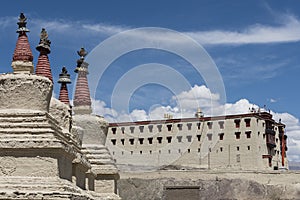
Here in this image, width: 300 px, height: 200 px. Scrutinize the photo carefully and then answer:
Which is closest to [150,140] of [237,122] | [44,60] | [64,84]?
[237,122]

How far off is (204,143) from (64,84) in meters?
65.0

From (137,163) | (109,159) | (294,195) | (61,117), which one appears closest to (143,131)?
(137,163)

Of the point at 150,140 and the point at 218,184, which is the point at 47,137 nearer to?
the point at 218,184

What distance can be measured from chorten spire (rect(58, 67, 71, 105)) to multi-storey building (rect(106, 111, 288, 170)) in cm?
6084

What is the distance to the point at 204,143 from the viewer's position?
276 feet

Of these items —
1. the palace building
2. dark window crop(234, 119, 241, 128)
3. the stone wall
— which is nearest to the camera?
the palace building

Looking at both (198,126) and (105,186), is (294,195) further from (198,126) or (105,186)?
(105,186)

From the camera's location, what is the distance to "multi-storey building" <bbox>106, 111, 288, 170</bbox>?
79688 mm

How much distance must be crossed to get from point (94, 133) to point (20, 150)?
367 inches

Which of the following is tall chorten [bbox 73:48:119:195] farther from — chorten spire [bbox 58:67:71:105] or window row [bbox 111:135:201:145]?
window row [bbox 111:135:201:145]

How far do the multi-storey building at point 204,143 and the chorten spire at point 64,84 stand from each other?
6084cm

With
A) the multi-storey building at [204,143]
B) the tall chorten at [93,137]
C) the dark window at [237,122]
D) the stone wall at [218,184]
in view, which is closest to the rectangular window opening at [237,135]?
the multi-storey building at [204,143]

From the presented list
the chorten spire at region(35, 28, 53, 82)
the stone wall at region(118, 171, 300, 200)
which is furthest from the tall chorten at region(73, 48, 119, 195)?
the stone wall at region(118, 171, 300, 200)

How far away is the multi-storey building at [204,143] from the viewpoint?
261 feet
